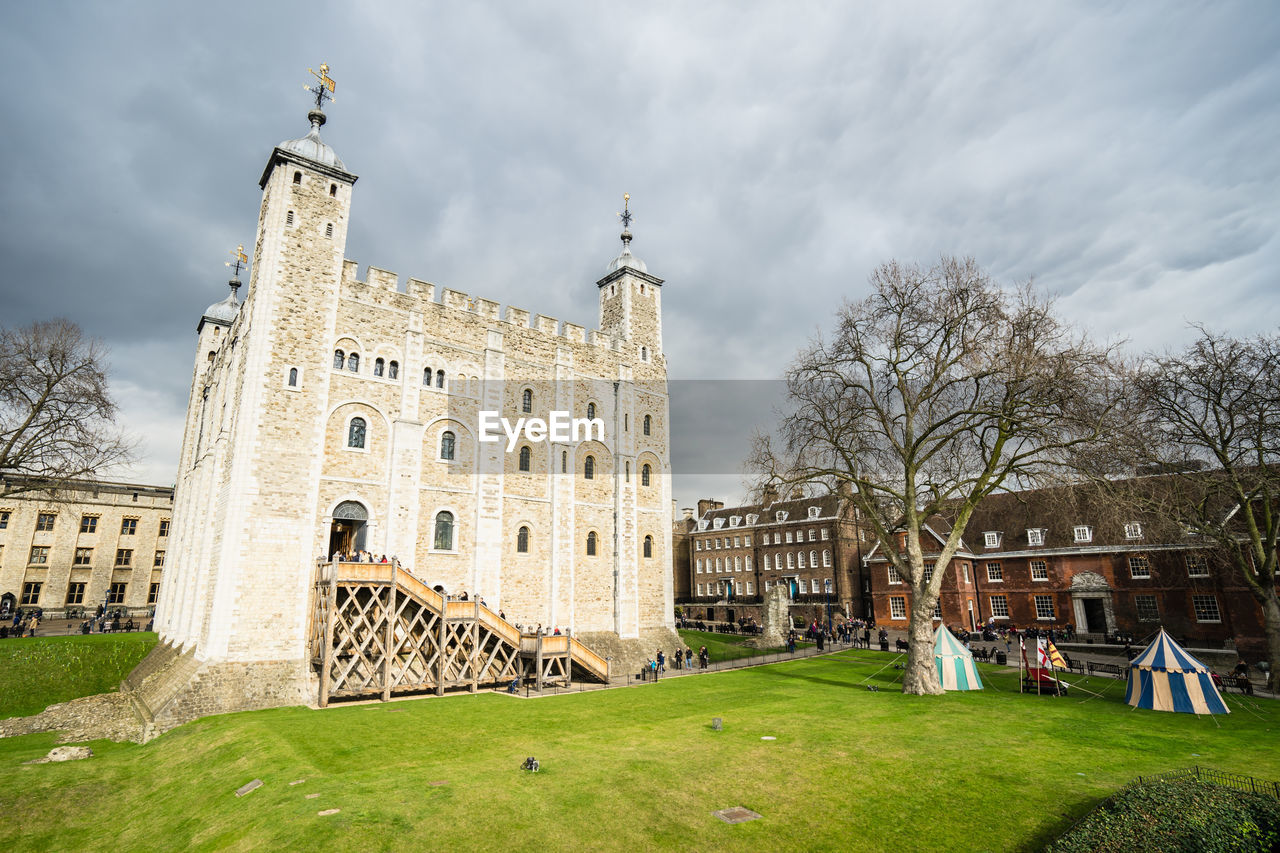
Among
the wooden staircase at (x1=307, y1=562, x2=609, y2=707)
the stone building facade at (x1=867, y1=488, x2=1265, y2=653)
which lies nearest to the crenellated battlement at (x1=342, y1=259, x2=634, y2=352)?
the wooden staircase at (x1=307, y1=562, x2=609, y2=707)

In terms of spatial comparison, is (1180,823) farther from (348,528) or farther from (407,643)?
(348,528)

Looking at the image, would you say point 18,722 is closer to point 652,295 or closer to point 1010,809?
point 1010,809

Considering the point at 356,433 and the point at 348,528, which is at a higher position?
the point at 356,433

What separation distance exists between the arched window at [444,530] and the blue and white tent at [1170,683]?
23.3m

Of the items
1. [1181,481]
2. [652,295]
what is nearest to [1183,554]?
[1181,481]

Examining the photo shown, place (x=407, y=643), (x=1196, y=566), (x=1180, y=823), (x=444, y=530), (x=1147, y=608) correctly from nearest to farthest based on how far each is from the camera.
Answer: (x=1180, y=823), (x=407, y=643), (x=444, y=530), (x=1196, y=566), (x=1147, y=608)

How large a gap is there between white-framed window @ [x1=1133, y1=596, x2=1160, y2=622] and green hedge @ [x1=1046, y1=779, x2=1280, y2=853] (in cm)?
3267

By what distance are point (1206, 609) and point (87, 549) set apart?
70.2m

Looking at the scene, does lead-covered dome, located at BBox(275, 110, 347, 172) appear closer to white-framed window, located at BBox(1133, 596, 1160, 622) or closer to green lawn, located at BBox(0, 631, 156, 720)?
green lawn, located at BBox(0, 631, 156, 720)

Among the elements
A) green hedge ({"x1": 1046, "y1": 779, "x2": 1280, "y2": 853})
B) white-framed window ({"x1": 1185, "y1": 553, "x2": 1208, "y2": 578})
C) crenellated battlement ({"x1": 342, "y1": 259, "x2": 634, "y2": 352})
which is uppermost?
crenellated battlement ({"x1": 342, "y1": 259, "x2": 634, "y2": 352})

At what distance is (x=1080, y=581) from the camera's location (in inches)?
1452

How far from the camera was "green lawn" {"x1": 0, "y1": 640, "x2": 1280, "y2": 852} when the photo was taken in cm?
905

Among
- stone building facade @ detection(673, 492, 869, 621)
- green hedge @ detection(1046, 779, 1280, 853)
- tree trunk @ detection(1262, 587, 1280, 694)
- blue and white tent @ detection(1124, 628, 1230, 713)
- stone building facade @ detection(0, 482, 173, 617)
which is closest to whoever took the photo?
green hedge @ detection(1046, 779, 1280, 853)

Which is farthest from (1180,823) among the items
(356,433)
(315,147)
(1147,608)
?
(1147,608)
